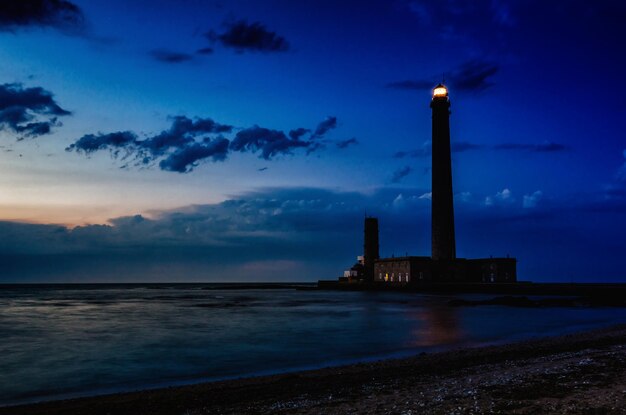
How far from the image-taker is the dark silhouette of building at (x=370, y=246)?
83.2m

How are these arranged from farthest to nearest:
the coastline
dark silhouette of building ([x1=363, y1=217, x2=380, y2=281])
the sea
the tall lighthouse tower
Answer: dark silhouette of building ([x1=363, y1=217, x2=380, y2=281]) < the tall lighthouse tower < the sea < the coastline

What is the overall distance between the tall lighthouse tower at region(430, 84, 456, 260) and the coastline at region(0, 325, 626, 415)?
172ft

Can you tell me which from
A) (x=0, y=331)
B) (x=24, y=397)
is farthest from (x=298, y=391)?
(x=0, y=331)

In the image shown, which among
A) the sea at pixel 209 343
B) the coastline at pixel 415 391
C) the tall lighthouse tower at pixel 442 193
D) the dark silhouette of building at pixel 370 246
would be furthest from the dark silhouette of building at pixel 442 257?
the coastline at pixel 415 391

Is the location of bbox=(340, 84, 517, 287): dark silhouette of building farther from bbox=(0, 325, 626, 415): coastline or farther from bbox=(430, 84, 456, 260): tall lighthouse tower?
bbox=(0, 325, 626, 415): coastline

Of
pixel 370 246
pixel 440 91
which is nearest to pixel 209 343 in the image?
pixel 440 91

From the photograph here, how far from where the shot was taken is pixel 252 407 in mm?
8281

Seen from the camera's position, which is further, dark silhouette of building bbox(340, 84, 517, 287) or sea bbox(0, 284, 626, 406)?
dark silhouette of building bbox(340, 84, 517, 287)

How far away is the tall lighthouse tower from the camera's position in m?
64.6

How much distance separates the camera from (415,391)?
8.62 meters

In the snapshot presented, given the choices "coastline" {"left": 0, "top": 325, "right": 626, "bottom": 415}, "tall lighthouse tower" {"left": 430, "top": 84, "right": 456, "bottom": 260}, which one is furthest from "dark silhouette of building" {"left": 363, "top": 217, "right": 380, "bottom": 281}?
"coastline" {"left": 0, "top": 325, "right": 626, "bottom": 415}

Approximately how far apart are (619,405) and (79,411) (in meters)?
Answer: 8.50

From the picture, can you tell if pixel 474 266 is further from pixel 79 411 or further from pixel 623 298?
pixel 79 411

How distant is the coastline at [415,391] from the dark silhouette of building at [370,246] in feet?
229
